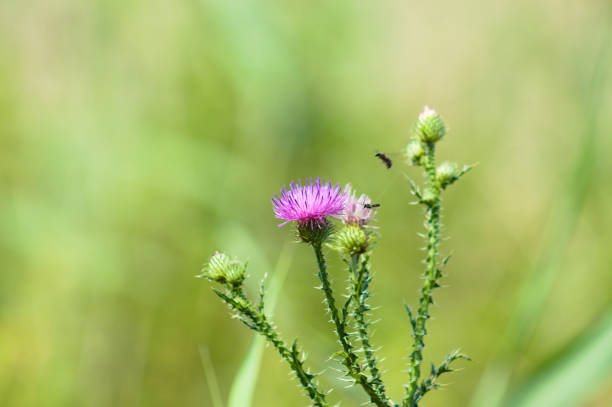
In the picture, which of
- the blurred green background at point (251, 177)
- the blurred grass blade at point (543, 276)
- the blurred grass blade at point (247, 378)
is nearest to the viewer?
the blurred grass blade at point (247, 378)

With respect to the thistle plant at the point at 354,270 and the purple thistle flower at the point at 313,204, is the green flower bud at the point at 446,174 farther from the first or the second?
the purple thistle flower at the point at 313,204

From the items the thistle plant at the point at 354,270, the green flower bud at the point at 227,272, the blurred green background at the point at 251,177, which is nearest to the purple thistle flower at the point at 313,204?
the thistle plant at the point at 354,270

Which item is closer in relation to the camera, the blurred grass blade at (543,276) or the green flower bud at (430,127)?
the green flower bud at (430,127)

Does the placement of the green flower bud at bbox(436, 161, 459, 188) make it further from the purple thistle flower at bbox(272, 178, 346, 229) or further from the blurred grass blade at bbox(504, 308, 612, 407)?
the blurred grass blade at bbox(504, 308, 612, 407)

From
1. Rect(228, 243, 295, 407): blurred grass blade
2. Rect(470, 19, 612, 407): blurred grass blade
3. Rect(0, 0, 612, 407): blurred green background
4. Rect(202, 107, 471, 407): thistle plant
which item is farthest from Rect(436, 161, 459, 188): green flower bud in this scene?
Rect(0, 0, 612, 407): blurred green background

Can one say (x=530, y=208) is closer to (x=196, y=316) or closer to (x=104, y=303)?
(x=196, y=316)

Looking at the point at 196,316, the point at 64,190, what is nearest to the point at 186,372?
the point at 196,316
